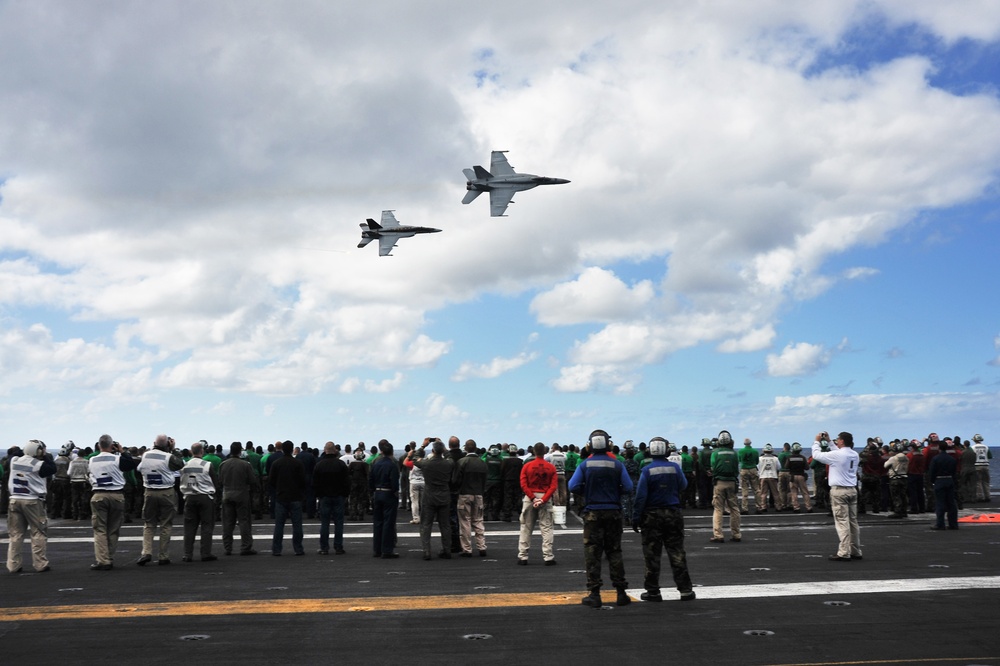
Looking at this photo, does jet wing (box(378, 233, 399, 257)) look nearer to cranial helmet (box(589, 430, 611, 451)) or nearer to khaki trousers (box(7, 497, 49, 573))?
khaki trousers (box(7, 497, 49, 573))

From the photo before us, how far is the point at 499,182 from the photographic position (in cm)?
3400

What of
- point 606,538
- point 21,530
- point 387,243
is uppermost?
point 387,243

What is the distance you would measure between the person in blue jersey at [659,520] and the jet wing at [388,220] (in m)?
26.8

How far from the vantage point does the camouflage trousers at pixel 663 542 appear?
36.2 feet

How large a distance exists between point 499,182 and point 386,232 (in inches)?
229

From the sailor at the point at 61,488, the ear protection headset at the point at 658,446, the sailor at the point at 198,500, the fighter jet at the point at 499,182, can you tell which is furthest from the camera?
the fighter jet at the point at 499,182

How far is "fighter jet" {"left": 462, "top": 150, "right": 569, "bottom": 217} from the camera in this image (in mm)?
33594

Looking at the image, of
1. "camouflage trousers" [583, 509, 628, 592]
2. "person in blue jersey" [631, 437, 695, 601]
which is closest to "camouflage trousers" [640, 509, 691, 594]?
"person in blue jersey" [631, 437, 695, 601]

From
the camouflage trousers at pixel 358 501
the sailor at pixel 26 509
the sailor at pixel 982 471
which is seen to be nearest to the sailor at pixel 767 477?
the sailor at pixel 982 471

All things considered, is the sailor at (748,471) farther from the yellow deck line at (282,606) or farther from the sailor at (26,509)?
the sailor at (26,509)

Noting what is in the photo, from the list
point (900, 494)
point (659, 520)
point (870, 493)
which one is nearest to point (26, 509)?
point (659, 520)

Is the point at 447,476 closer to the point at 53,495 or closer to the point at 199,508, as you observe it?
the point at 199,508

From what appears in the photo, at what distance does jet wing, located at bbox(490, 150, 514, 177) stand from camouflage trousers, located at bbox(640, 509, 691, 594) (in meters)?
24.3

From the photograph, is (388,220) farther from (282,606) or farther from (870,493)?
(282,606)
